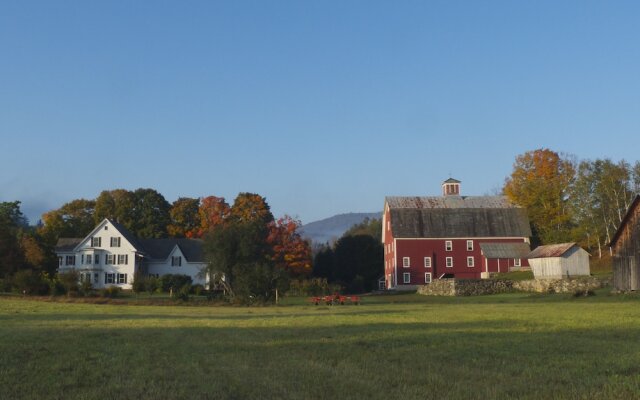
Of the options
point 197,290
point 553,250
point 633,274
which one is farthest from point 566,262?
point 197,290

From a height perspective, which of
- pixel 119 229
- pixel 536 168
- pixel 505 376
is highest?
pixel 536 168

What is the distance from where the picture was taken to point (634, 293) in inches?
1726

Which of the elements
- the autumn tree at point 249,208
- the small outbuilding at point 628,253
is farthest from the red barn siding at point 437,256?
the small outbuilding at point 628,253

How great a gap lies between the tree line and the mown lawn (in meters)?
61.4

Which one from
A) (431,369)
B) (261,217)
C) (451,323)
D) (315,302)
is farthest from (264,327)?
(261,217)

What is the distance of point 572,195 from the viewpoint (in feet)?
260

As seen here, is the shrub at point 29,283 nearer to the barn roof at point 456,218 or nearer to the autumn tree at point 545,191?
the barn roof at point 456,218

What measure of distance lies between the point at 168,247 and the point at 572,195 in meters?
54.0

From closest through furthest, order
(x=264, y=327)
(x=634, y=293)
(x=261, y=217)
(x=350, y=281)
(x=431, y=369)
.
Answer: (x=431, y=369)
(x=264, y=327)
(x=634, y=293)
(x=350, y=281)
(x=261, y=217)

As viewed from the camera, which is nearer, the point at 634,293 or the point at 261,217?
the point at 634,293

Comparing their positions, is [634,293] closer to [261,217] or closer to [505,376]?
[505,376]

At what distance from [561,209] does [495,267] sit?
11642 mm

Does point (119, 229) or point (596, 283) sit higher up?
point (119, 229)

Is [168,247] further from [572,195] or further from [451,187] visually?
[572,195]
